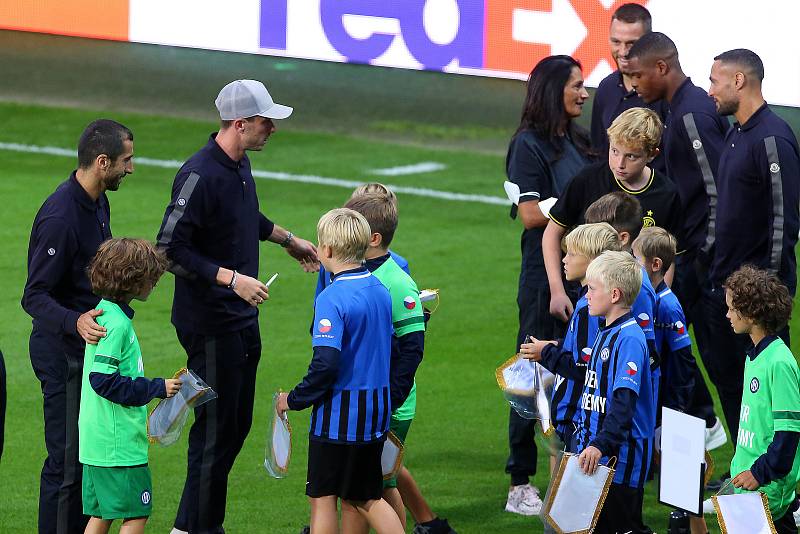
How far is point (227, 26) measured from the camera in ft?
44.4

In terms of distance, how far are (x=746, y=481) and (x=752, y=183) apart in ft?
5.70

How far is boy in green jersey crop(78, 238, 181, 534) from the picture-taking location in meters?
5.33

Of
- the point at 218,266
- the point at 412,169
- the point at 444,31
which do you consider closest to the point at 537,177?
the point at 218,266

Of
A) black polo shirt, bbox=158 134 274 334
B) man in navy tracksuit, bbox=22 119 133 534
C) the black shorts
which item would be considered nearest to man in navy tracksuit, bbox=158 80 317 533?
black polo shirt, bbox=158 134 274 334

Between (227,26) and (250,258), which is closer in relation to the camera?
(250,258)

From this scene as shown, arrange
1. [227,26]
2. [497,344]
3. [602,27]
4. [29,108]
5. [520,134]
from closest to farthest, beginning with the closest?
[520,134], [497,344], [602,27], [227,26], [29,108]

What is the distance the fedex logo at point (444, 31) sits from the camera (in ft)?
37.4

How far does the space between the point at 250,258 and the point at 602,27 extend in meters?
5.73

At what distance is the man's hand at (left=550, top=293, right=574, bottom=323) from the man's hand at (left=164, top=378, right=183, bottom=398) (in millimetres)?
1865

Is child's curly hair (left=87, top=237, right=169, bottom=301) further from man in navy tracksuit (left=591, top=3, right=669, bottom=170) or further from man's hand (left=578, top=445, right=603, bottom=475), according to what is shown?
man in navy tracksuit (left=591, top=3, right=669, bottom=170)

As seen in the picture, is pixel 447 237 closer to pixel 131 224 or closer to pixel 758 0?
pixel 131 224

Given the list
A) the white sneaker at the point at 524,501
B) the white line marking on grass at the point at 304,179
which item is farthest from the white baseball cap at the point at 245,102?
the white line marking on grass at the point at 304,179

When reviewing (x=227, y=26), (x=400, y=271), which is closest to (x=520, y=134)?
(x=400, y=271)

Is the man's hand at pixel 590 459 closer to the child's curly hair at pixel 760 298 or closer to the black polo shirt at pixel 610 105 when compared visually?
the child's curly hair at pixel 760 298
